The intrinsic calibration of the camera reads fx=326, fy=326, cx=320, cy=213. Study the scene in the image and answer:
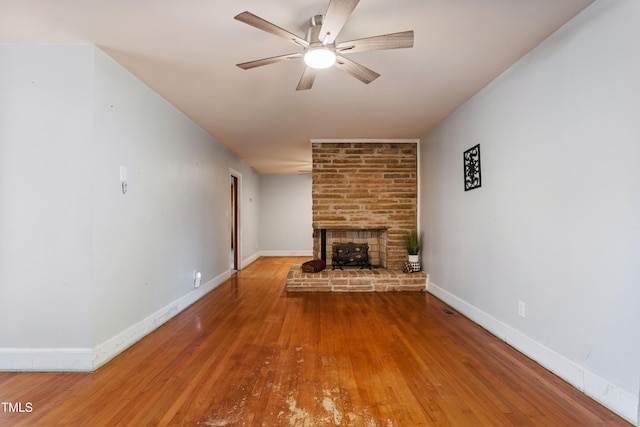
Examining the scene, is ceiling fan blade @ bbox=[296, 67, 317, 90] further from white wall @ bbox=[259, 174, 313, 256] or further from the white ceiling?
white wall @ bbox=[259, 174, 313, 256]

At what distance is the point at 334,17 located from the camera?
1667 mm

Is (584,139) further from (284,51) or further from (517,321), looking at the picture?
(284,51)

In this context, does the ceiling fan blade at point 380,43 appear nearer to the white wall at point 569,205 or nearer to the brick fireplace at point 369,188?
the white wall at point 569,205

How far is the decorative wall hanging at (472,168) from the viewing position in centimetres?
321

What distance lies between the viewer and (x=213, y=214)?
4.91 meters

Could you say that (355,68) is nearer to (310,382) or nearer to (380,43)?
(380,43)

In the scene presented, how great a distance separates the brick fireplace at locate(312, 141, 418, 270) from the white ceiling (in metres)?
1.26

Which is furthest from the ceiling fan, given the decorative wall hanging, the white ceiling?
the decorative wall hanging

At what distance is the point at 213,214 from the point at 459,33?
12.9 ft

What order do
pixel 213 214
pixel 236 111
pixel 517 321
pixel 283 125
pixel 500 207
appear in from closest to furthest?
pixel 517 321, pixel 500 207, pixel 236 111, pixel 283 125, pixel 213 214

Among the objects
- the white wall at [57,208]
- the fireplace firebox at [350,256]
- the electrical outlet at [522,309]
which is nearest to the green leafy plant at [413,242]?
the fireplace firebox at [350,256]

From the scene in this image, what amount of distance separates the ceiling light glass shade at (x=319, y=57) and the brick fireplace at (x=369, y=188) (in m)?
3.06

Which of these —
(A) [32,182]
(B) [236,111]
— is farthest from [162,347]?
(B) [236,111]

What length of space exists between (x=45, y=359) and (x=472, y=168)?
12.8ft
